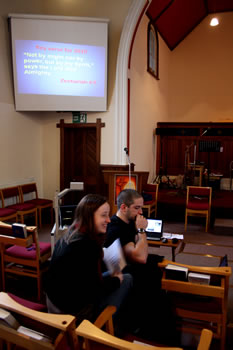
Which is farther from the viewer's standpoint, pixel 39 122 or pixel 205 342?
pixel 39 122

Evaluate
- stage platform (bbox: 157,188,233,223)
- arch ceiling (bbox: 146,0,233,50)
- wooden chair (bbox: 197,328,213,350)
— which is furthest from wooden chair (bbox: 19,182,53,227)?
arch ceiling (bbox: 146,0,233,50)

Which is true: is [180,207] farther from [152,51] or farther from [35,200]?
[152,51]

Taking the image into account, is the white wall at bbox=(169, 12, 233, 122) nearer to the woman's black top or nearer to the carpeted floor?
the carpeted floor

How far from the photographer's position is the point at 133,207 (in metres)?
2.43

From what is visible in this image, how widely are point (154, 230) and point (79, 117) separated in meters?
3.66

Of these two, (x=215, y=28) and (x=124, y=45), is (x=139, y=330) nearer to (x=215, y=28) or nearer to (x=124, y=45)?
(x=124, y=45)

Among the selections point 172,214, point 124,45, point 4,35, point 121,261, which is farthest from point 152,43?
point 121,261

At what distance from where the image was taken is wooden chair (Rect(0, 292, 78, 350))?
1.19 meters

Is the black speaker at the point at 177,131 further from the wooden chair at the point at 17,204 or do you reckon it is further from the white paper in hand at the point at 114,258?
the white paper in hand at the point at 114,258

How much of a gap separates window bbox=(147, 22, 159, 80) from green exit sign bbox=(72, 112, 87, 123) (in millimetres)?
2691

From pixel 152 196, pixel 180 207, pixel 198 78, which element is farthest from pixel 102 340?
pixel 198 78

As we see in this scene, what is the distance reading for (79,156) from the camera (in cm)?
638

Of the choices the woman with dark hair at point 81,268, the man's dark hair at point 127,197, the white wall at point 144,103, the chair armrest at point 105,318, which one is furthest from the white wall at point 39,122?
the chair armrest at point 105,318

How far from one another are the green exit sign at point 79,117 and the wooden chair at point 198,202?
2580mm
